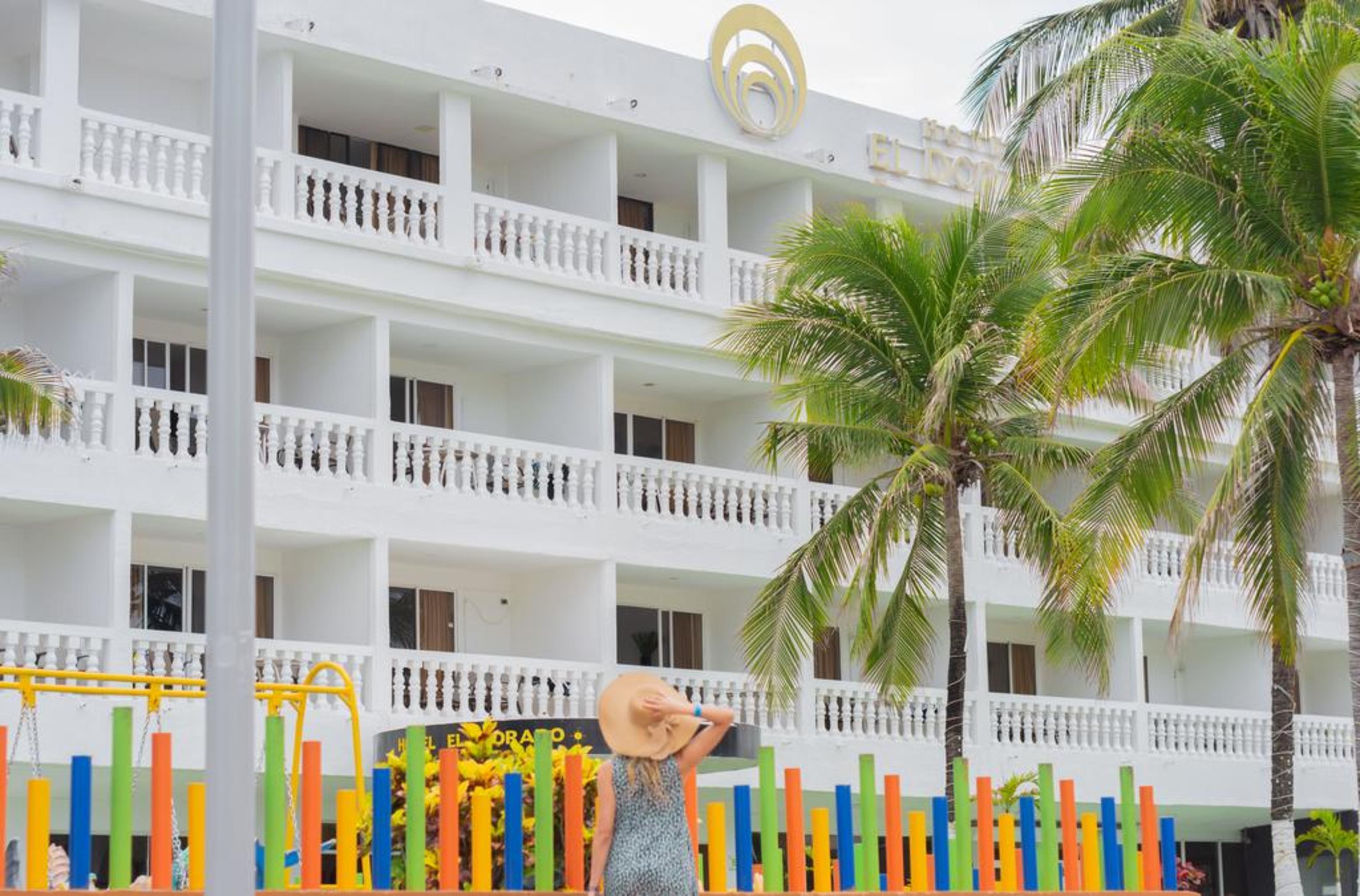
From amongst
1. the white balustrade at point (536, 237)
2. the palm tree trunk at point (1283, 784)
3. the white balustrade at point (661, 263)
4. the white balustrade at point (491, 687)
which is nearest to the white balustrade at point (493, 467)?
the white balustrade at point (491, 687)

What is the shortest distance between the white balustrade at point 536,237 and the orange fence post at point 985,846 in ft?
46.8

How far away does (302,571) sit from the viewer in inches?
995

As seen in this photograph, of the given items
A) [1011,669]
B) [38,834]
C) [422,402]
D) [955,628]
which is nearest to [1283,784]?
[955,628]

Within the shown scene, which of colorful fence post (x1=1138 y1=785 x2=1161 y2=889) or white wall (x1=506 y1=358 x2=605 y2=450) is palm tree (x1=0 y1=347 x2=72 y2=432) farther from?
colorful fence post (x1=1138 y1=785 x2=1161 y2=889)

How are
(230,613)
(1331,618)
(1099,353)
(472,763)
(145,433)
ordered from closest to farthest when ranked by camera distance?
(230,613) < (472,763) < (1099,353) < (145,433) < (1331,618)

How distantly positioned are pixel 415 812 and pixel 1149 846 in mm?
4855

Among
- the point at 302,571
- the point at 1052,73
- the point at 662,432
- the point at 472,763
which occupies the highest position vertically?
the point at 1052,73

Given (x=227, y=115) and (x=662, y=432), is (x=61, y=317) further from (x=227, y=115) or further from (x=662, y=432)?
(x=227, y=115)

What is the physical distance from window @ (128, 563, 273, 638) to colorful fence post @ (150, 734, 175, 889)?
1394cm

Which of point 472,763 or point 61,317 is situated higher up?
point 61,317

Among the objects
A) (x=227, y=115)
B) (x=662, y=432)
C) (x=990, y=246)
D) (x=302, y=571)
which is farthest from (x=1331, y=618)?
(x=227, y=115)

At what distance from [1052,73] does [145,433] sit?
11344 millimetres

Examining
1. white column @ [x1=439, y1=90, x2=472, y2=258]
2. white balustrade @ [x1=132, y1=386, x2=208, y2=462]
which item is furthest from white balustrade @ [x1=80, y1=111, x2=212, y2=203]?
white column @ [x1=439, y1=90, x2=472, y2=258]

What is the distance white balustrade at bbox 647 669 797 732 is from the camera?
25797 mm
